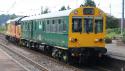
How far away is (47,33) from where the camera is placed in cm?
2511

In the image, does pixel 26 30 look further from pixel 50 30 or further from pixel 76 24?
pixel 76 24

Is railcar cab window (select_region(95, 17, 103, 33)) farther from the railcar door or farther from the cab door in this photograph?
the cab door

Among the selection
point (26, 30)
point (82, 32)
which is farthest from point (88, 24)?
point (26, 30)

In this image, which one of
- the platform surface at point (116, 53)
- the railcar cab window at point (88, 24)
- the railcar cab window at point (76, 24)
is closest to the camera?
the railcar cab window at point (76, 24)

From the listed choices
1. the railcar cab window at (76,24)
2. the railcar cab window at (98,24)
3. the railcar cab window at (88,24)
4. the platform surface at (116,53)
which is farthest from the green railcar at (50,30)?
the platform surface at (116,53)

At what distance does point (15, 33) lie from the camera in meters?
Result: 43.0

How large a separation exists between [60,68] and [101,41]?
266 cm

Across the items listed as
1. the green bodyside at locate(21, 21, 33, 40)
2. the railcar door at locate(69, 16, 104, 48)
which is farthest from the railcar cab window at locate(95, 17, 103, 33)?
the green bodyside at locate(21, 21, 33, 40)

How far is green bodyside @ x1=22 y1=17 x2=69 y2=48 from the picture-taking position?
20891mm

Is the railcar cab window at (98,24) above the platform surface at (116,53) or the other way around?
above

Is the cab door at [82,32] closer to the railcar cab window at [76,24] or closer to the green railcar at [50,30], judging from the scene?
the railcar cab window at [76,24]

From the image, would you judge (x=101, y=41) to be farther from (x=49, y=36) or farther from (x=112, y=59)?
(x=49, y=36)

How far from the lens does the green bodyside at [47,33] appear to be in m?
20.9

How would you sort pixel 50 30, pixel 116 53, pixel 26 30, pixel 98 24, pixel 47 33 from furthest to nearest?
pixel 26 30 → pixel 47 33 → pixel 116 53 → pixel 50 30 → pixel 98 24
